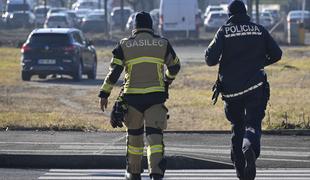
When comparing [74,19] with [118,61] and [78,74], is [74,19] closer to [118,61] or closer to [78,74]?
[78,74]

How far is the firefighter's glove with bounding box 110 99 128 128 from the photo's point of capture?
37.0 feet

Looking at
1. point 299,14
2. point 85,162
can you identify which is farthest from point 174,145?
point 299,14

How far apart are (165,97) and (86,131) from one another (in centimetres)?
664

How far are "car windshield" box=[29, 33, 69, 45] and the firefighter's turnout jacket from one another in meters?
20.8

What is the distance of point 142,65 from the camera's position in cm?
1133

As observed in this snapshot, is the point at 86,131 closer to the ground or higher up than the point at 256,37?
closer to the ground

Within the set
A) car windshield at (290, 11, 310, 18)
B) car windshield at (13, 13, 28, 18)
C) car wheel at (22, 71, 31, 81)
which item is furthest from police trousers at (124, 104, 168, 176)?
car windshield at (290, 11, 310, 18)

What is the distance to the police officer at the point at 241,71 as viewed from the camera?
11.4 meters

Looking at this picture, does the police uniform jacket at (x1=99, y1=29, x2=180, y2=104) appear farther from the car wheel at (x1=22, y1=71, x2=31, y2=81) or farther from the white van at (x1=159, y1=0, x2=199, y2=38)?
the white van at (x1=159, y1=0, x2=199, y2=38)

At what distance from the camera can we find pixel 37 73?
3225 centimetres

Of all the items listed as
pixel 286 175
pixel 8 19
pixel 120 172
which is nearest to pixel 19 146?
pixel 120 172

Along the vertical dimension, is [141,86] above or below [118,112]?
above

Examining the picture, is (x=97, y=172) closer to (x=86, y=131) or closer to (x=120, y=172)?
(x=120, y=172)

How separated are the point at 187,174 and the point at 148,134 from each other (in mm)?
2190
